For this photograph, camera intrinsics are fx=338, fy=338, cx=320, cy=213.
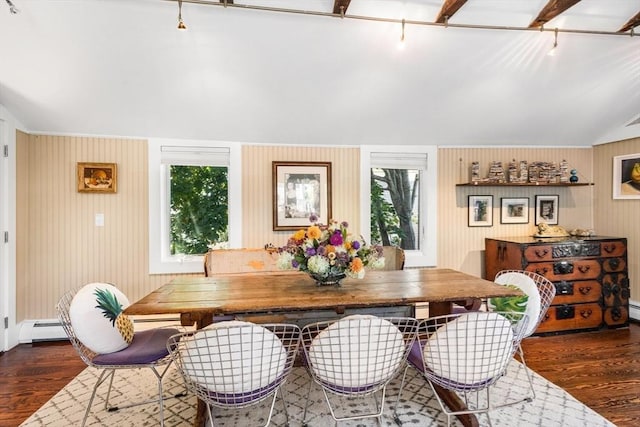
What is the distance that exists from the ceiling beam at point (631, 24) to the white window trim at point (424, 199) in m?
1.77

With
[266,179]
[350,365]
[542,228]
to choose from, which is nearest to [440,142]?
[542,228]

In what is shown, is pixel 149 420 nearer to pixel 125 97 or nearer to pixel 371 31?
pixel 125 97

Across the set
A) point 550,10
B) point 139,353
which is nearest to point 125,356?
point 139,353

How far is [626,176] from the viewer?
384cm

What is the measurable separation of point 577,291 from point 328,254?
3.02 metres

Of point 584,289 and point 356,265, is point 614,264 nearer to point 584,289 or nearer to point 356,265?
point 584,289

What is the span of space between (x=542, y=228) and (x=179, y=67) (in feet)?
13.4

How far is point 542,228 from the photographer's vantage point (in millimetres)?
3895

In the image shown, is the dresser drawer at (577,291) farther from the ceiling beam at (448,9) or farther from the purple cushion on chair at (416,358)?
the ceiling beam at (448,9)

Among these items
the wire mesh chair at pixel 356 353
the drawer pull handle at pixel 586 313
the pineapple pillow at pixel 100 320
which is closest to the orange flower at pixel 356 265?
the wire mesh chair at pixel 356 353

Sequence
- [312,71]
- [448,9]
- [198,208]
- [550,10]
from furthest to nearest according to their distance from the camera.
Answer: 1. [198,208]
2. [312,71]
3. [550,10]
4. [448,9]

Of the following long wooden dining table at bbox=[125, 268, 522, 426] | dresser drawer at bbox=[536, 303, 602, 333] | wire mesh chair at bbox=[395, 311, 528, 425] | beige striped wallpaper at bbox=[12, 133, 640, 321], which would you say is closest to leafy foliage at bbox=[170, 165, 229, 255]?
beige striped wallpaper at bbox=[12, 133, 640, 321]

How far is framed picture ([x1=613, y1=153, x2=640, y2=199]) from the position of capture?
3.74m

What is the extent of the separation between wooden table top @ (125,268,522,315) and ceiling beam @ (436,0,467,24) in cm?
185
